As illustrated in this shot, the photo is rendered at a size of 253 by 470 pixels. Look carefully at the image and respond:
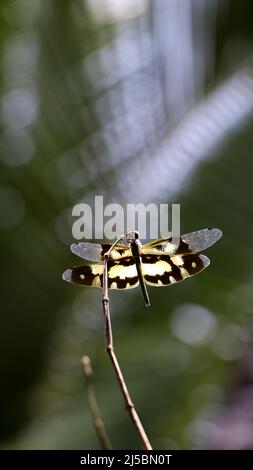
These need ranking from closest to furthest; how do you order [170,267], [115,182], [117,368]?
[117,368] < [170,267] < [115,182]

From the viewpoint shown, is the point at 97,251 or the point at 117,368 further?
the point at 97,251

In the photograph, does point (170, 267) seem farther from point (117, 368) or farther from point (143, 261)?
point (117, 368)

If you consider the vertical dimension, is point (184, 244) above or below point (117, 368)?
above

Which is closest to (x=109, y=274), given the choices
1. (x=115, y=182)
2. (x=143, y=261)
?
(x=143, y=261)

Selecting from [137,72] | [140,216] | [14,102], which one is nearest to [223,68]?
[137,72]

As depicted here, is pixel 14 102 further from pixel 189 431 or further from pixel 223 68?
pixel 189 431

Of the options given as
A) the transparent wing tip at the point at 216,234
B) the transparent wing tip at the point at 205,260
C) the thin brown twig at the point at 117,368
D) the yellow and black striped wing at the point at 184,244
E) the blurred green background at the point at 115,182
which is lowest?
the thin brown twig at the point at 117,368

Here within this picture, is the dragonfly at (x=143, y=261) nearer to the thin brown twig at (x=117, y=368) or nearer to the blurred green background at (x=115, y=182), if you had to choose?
the thin brown twig at (x=117, y=368)

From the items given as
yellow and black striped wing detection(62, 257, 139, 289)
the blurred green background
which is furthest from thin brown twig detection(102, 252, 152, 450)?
the blurred green background

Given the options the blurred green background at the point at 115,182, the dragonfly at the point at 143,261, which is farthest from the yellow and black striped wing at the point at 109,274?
the blurred green background at the point at 115,182
